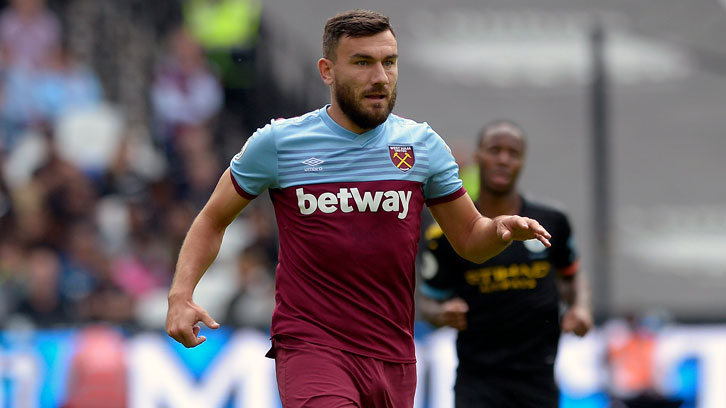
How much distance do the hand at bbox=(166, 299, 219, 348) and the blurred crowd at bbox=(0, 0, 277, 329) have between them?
5.95 meters

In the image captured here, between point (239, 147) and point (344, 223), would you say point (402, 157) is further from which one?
point (239, 147)

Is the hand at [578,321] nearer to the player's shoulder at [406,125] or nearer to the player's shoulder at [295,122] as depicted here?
the player's shoulder at [406,125]

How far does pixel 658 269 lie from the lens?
57.0 feet

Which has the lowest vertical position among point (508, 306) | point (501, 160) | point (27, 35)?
point (508, 306)

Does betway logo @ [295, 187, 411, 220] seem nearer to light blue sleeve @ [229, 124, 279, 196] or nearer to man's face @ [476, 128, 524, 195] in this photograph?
light blue sleeve @ [229, 124, 279, 196]

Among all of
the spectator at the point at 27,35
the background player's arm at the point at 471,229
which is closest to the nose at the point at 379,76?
the background player's arm at the point at 471,229

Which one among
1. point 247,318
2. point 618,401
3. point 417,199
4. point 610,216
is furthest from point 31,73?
point 417,199

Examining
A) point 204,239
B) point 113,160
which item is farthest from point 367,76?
point 113,160

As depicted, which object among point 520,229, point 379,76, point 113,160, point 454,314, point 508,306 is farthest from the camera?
point 113,160

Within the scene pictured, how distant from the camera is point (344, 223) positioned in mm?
5207

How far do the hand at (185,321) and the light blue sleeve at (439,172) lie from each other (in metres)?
1.13

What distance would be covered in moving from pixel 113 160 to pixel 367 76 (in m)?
8.88

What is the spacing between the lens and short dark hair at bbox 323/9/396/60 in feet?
17.0

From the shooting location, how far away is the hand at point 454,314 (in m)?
6.44
